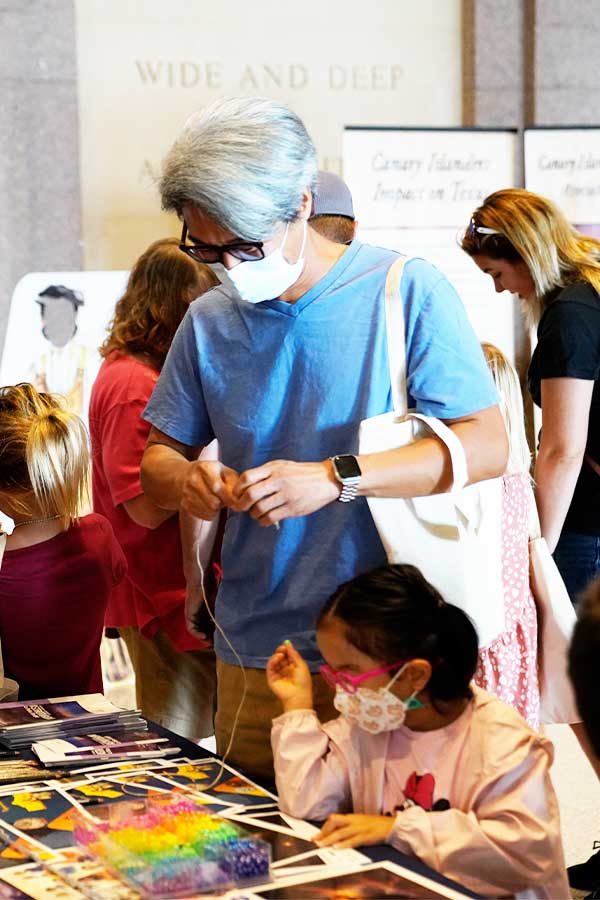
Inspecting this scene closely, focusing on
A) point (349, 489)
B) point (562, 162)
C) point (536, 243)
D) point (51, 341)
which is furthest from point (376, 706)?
point (562, 162)

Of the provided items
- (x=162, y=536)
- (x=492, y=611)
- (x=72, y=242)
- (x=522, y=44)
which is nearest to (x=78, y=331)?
(x=72, y=242)

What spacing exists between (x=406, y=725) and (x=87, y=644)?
1039mm

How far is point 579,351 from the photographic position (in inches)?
119

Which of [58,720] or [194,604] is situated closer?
[58,720]

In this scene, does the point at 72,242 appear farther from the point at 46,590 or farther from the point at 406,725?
the point at 406,725

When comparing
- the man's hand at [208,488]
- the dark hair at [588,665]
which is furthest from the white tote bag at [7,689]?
the dark hair at [588,665]

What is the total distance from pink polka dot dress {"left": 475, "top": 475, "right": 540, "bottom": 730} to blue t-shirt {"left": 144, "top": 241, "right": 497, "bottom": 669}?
82 cm

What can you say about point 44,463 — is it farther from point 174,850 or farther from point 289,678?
point 174,850

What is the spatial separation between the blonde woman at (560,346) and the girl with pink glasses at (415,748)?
1294mm

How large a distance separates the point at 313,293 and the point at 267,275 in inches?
3.2

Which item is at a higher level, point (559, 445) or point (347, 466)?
point (347, 466)

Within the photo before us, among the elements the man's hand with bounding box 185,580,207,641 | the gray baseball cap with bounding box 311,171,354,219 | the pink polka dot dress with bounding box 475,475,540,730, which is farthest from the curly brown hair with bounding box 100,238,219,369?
the pink polka dot dress with bounding box 475,475,540,730

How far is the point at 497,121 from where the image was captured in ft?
20.1

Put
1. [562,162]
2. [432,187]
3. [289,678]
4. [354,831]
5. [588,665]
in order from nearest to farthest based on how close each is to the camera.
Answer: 1. [588,665]
2. [354,831]
3. [289,678]
4. [432,187]
5. [562,162]
